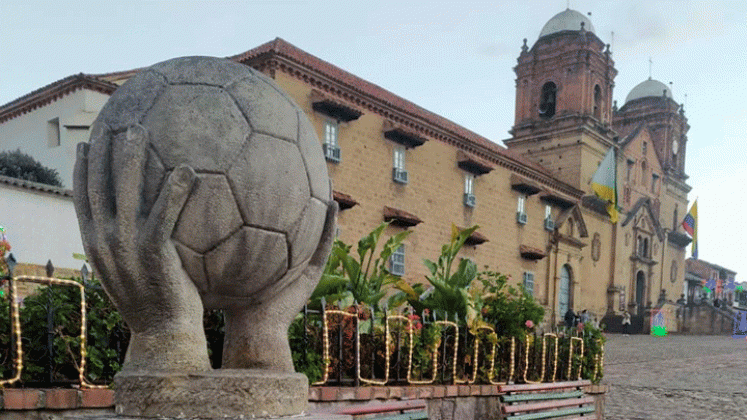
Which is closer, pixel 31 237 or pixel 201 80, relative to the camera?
pixel 201 80

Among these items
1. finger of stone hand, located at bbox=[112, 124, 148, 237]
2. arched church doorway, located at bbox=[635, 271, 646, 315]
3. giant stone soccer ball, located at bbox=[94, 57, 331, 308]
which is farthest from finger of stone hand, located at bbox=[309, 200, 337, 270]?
arched church doorway, located at bbox=[635, 271, 646, 315]

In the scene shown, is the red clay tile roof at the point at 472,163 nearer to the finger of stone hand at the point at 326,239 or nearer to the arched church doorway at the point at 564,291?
the arched church doorway at the point at 564,291

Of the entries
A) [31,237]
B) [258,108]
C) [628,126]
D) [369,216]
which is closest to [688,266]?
[628,126]

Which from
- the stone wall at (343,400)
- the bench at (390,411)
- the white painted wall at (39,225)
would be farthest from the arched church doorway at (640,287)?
the bench at (390,411)

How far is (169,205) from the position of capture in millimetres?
3010

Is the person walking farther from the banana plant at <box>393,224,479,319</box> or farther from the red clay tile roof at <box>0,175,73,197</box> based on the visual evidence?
the banana plant at <box>393,224,479,319</box>

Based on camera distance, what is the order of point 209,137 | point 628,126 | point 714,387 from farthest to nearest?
point 628,126 → point 714,387 → point 209,137

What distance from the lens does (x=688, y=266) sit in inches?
2813

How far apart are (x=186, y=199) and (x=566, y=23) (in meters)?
38.5

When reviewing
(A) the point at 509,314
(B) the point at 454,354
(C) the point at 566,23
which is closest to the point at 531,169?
(C) the point at 566,23

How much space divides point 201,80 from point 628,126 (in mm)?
53797

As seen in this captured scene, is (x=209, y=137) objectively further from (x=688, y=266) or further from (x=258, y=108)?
(x=688, y=266)

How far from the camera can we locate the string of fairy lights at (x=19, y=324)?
440 centimetres

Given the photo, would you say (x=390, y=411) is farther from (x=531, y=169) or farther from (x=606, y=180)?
(x=606, y=180)
